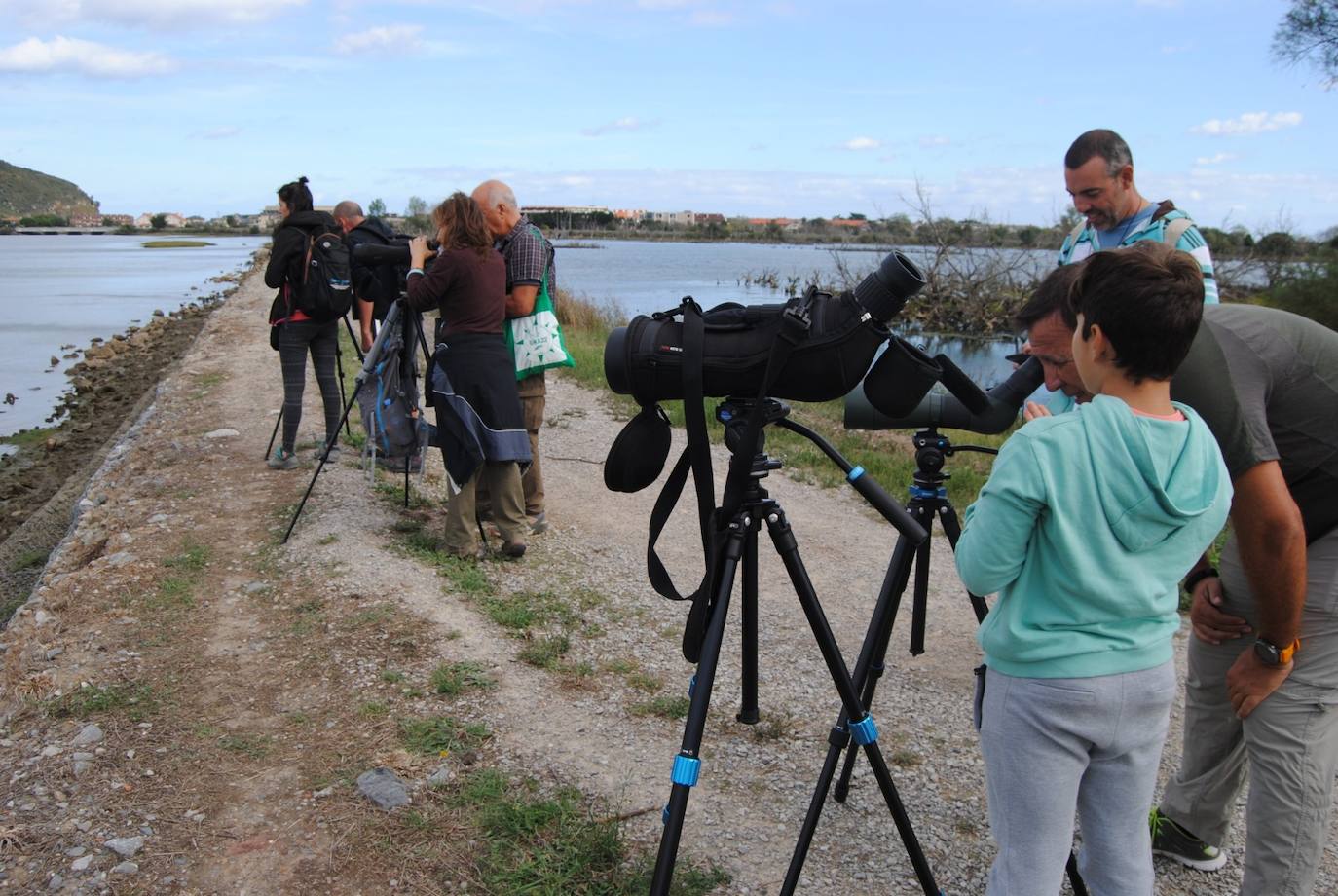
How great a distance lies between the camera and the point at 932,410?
104 inches

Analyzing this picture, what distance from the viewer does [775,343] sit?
2.16 metres

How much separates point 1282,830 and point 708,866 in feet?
4.71

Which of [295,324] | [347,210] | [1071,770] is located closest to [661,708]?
[1071,770]

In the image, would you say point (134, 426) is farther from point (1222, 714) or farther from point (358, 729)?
point (1222, 714)

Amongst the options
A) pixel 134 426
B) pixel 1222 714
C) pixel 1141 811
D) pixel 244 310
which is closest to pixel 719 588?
pixel 1141 811

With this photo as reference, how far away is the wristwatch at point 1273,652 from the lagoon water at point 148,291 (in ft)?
8.89

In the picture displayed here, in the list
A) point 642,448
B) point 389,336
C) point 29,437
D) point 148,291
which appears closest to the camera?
point 642,448

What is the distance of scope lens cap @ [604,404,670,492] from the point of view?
2422mm

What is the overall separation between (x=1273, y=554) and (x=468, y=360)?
3.75 metres

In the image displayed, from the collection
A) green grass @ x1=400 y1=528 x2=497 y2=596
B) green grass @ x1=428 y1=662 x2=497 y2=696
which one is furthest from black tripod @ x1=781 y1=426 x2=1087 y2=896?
green grass @ x1=400 y1=528 x2=497 y2=596

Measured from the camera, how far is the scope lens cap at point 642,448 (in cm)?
242

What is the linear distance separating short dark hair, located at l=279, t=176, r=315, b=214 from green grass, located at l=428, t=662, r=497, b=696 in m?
3.85

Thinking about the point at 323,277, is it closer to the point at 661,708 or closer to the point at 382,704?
the point at 382,704

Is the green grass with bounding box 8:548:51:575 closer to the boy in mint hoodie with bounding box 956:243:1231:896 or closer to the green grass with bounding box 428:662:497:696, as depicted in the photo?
the green grass with bounding box 428:662:497:696
